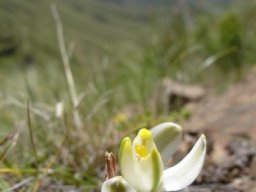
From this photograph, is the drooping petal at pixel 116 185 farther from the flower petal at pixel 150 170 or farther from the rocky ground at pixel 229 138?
the rocky ground at pixel 229 138

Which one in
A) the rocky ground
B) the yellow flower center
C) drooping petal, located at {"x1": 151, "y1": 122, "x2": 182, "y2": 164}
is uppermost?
the rocky ground

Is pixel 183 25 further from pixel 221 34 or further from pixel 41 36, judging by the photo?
pixel 41 36

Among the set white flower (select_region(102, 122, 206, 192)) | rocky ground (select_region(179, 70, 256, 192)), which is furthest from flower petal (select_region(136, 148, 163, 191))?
Answer: rocky ground (select_region(179, 70, 256, 192))

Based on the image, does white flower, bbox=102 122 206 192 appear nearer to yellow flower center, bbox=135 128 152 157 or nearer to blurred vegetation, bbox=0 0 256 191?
yellow flower center, bbox=135 128 152 157

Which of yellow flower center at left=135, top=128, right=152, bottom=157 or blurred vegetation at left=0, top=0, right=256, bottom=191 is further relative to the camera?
blurred vegetation at left=0, top=0, right=256, bottom=191

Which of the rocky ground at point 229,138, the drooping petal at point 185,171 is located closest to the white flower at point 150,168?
the drooping petal at point 185,171

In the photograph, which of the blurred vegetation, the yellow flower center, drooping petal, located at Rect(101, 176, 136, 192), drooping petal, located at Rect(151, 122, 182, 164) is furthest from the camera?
the blurred vegetation
